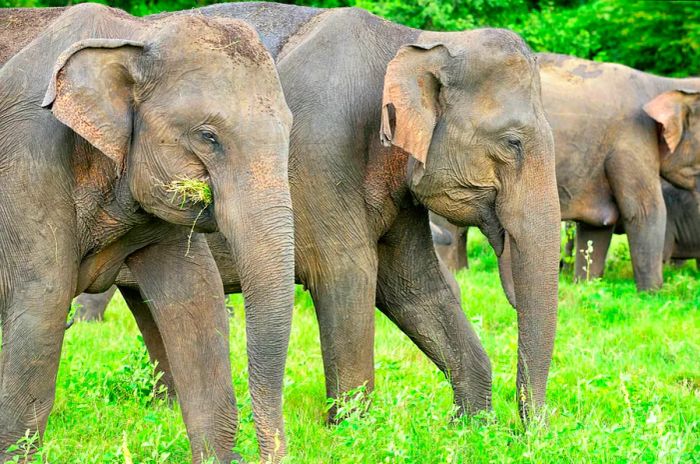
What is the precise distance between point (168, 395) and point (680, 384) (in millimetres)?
2741

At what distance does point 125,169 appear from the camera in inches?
177

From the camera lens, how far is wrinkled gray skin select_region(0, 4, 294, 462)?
4.19 m

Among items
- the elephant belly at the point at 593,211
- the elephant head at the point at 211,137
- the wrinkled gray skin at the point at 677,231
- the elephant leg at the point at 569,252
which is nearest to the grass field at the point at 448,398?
the elephant head at the point at 211,137

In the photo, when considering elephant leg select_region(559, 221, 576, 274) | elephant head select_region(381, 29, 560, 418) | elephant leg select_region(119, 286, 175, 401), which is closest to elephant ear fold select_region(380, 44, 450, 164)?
elephant head select_region(381, 29, 560, 418)

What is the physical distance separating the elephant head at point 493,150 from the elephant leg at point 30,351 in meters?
1.63

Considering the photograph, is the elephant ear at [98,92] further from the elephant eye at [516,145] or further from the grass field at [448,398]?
the elephant eye at [516,145]

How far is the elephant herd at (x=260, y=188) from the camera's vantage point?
4293 millimetres

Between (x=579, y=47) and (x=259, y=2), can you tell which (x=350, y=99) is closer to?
(x=259, y=2)

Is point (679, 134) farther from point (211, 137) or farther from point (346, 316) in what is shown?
point (211, 137)

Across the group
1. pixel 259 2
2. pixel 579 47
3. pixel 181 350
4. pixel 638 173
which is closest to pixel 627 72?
pixel 638 173

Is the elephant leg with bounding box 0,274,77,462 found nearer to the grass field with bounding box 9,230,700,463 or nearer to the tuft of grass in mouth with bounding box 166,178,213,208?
the grass field with bounding box 9,230,700,463

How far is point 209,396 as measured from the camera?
192 inches

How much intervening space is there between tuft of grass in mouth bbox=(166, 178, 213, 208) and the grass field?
86 cm

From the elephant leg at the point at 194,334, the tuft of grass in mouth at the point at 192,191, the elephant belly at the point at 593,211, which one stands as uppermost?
the tuft of grass in mouth at the point at 192,191
